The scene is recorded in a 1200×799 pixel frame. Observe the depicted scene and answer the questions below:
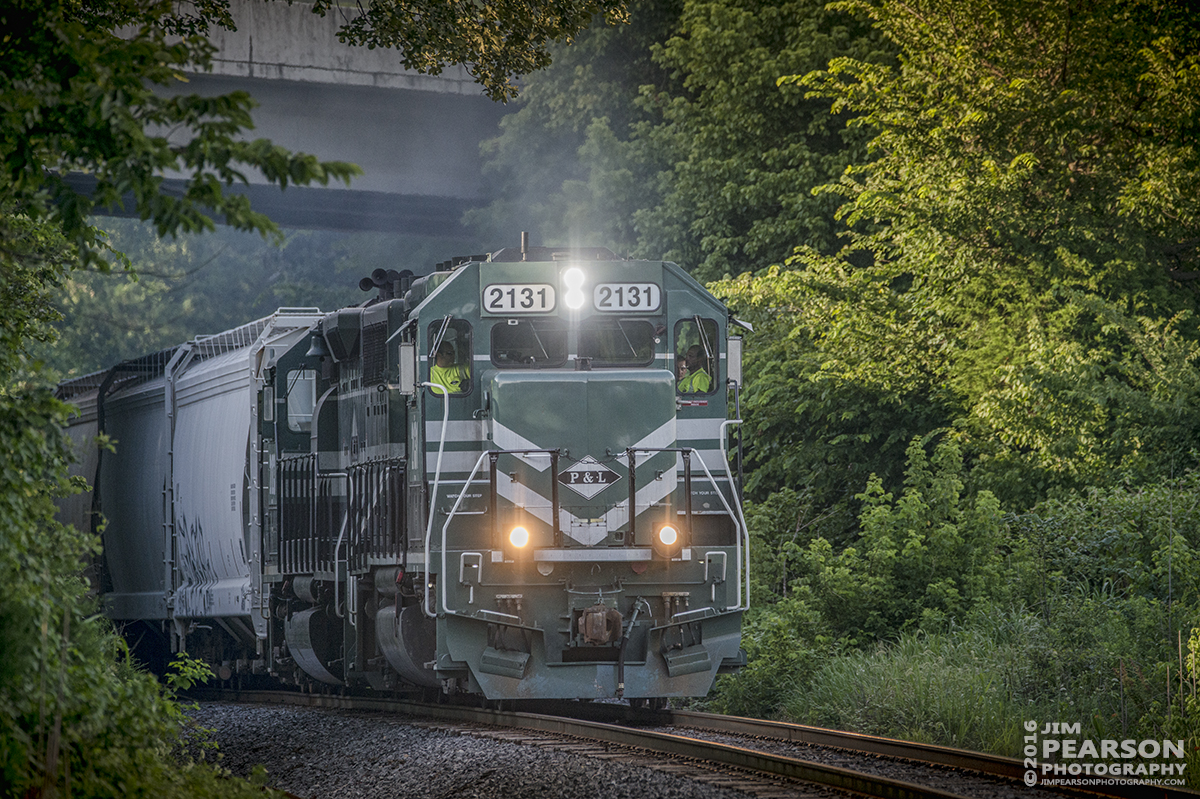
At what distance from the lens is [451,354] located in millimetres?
11438

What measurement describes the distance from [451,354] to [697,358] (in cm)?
211

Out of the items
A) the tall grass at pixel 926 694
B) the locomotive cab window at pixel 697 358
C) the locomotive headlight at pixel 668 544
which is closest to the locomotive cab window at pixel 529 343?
the locomotive cab window at pixel 697 358

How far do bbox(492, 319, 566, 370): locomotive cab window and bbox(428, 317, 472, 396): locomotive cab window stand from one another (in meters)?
0.25

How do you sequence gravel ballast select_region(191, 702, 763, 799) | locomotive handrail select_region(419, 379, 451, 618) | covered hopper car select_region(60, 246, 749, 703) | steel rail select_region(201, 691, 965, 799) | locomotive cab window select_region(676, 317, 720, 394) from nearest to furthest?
steel rail select_region(201, 691, 965, 799) → gravel ballast select_region(191, 702, 763, 799) → covered hopper car select_region(60, 246, 749, 703) → locomotive handrail select_region(419, 379, 451, 618) → locomotive cab window select_region(676, 317, 720, 394)

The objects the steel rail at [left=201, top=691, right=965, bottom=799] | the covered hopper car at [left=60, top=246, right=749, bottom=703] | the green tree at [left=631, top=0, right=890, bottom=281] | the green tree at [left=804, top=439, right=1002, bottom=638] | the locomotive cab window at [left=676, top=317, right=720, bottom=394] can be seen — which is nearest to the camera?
the steel rail at [left=201, top=691, right=965, bottom=799]

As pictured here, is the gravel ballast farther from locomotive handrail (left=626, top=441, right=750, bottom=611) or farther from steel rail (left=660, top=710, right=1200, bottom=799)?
locomotive handrail (left=626, top=441, right=750, bottom=611)

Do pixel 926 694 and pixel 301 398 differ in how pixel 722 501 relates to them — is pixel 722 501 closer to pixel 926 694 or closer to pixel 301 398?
pixel 926 694

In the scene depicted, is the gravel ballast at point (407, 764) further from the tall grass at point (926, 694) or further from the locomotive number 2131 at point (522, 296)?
the locomotive number 2131 at point (522, 296)

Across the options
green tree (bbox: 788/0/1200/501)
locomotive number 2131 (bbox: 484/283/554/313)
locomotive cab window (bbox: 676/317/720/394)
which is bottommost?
locomotive cab window (bbox: 676/317/720/394)

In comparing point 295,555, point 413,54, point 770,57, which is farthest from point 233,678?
point 770,57

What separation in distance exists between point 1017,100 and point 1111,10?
185cm

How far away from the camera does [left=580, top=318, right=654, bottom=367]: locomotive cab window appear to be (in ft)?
37.7

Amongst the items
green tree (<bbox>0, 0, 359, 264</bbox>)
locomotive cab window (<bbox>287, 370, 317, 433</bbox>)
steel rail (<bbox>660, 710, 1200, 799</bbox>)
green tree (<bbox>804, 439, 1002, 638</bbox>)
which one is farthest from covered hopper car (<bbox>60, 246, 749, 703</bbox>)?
green tree (<bbox>0, 0, 359, 264</bbox>)

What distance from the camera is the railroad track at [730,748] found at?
802 centimetres
